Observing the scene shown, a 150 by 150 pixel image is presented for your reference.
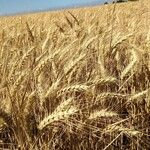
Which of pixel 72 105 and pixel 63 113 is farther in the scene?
pixel 72 105

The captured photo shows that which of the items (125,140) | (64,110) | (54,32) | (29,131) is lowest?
(125,140)

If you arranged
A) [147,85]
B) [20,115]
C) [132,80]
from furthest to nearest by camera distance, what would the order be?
[132,80]
[147,85]
[20,115]

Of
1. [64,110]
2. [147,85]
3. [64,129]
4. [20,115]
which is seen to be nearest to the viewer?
[64,110]

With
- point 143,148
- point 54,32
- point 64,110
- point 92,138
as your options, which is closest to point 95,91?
point 92,138

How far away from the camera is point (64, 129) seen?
1796 mm

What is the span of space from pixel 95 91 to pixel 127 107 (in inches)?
12.6

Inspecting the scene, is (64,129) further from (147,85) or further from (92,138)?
(147,85)

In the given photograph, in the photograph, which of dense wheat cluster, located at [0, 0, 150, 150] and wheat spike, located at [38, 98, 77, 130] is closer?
wheat spike, located at [38, 98, 77, 130]

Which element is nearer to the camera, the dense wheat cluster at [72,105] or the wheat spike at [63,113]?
the wheat spike at [63,113]

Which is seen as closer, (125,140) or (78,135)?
(78,135)

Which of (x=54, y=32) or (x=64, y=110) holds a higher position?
(x=54, y=32)

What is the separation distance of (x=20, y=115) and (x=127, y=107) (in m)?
0.72

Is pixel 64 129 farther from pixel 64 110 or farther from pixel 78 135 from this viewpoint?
pixel 64 110

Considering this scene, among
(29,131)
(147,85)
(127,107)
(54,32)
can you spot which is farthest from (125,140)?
(54,32)
